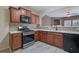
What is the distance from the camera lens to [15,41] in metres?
3.26

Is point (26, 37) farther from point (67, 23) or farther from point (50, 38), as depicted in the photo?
point (67, 23)

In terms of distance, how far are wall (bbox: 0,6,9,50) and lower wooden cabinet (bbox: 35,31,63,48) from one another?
1.73 m

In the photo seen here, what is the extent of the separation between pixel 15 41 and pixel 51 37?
5.73ft

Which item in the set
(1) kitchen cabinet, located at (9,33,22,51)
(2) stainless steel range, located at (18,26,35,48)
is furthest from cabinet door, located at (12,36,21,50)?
(2) stainless steel range, located at (18,26,35,48)

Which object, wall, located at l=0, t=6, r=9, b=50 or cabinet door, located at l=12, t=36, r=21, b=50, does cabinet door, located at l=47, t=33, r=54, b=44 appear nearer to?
cabinet door, located at l=12, t=36, r=21, b=50

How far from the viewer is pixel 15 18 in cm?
360

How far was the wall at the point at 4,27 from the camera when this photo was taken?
3.37m

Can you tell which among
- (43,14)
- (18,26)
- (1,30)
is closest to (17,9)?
(18,26)

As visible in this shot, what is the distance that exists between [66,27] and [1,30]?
283 centimetres

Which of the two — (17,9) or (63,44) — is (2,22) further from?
(63,44)

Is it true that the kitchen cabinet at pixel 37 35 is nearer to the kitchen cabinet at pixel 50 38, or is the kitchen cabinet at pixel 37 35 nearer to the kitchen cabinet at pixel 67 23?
the kitchen cabinet at pixel 50 38

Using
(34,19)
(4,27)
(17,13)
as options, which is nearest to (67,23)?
(34,19)

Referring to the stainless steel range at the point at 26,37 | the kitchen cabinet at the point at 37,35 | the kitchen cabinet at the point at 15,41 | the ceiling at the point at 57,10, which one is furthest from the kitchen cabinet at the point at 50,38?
the kitchen cabinet at the point at 15,41

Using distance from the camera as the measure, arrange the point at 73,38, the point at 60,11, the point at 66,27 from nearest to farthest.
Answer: the point at 73,38, the point at 66,27, the point at 60,11
